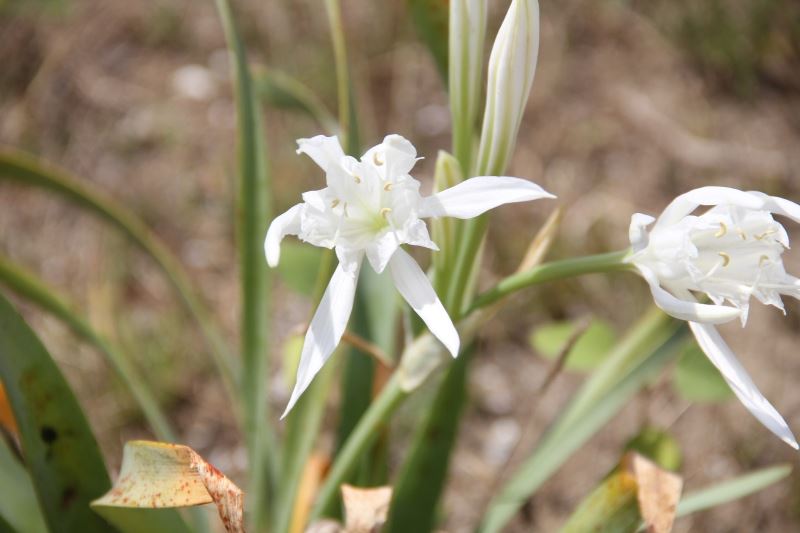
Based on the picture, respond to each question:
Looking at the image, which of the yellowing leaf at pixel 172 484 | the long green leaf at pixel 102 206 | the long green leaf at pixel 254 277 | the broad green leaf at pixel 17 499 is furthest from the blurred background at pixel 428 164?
the yellowing leaf at pixel 172 484

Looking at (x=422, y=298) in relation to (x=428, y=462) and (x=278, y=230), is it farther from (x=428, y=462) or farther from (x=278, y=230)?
(x=428, y=462)

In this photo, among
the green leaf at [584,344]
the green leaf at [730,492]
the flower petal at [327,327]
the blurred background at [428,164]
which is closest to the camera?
A: the flower petal at [327,327]

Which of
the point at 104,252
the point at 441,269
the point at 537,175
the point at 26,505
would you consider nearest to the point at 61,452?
the point at 26,505

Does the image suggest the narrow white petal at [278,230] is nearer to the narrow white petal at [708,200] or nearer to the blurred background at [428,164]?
the narrow white petal at [708,200]

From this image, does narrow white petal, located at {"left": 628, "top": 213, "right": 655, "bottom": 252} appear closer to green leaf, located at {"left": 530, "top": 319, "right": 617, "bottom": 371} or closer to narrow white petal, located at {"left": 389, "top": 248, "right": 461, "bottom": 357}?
narrow white petal, located at {"left": 389, "top": 248, "right": 461, "bottom": 357}

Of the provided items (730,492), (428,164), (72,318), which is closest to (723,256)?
(730,492)

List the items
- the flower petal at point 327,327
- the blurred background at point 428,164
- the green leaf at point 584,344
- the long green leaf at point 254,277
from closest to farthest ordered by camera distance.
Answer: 1. the flower petal at point 327,327
2. the long green leaf at point 254,277
3. the green leaf at point 584,344
4. the blurred background at point 428,164

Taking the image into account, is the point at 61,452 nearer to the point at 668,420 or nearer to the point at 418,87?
the point at 668,420
